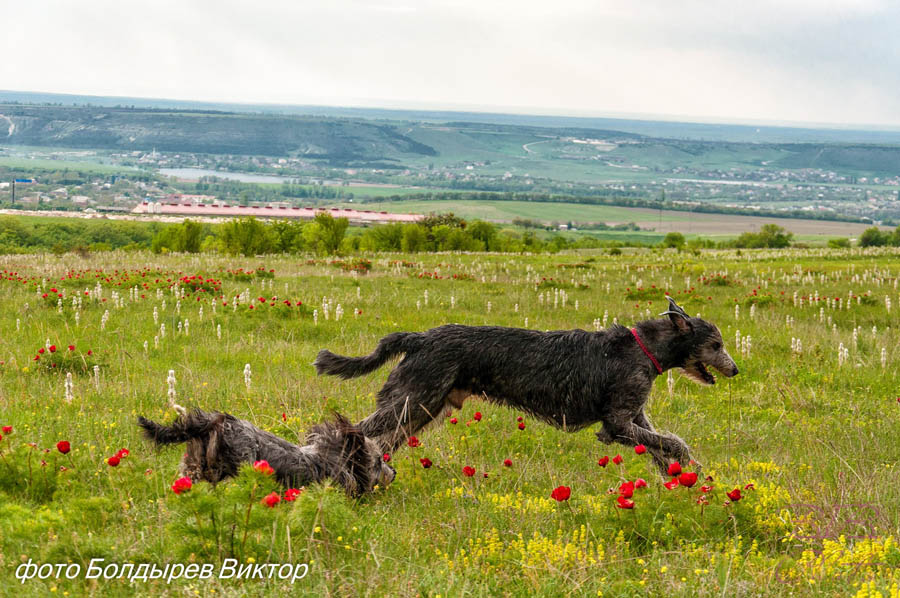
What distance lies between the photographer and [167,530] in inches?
183

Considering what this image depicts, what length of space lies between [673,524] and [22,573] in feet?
13.9

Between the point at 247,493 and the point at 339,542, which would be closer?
the point at 247,493

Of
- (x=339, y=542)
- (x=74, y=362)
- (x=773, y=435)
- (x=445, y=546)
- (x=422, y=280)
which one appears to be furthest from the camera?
(x=422, y=280)

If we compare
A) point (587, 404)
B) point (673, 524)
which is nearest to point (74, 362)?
point (587, 404)

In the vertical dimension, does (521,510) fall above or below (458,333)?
below

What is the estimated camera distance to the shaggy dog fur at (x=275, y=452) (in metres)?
6.11

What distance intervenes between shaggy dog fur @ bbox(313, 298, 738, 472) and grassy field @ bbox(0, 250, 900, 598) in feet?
1.22

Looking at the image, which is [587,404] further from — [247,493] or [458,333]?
[247,493]

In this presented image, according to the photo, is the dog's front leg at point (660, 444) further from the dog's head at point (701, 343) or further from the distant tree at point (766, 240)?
the distant tree at point (766, 240)

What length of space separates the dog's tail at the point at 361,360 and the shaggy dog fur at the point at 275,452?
1.04 m

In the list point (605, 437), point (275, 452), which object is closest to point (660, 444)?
point (605, 437)

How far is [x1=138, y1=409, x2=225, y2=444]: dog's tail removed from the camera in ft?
19.6

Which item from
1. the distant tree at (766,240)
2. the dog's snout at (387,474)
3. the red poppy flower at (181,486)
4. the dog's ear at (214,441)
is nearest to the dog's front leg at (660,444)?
the dog's snout at (387,474)

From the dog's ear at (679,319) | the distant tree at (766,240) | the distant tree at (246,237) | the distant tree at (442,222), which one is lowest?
the distant tree at (442,222)
